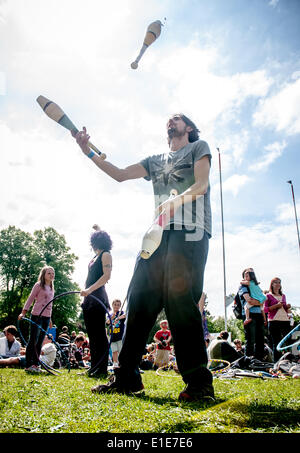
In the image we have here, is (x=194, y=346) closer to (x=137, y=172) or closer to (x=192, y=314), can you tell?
(x=192, y=314)

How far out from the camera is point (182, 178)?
299cm

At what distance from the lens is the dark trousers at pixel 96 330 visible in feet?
17.1

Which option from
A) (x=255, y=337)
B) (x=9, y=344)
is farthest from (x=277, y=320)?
(x=9, y=344)

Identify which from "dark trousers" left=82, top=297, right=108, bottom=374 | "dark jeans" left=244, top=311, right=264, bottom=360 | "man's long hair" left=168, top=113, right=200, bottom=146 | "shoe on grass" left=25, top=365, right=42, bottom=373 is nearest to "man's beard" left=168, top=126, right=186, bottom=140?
"man's long hair" left=168, top=113, right=200, bottom=146

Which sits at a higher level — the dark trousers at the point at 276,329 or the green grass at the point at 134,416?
the dark trousers at the point at 276,329

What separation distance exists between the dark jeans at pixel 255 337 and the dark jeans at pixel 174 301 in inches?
167

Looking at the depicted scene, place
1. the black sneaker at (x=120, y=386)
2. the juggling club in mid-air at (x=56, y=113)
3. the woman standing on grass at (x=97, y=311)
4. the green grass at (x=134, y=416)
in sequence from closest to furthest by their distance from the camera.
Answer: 1. the green grass at (x=134, y=416)
2. the black sneaker at (x=120, y=386)
3. the juggling club in mid-air at (x=56, y=113)
4. the woman standing on grass at (x=97, y=311)

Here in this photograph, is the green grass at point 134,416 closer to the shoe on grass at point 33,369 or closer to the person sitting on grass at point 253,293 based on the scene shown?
the shoe on grass at point 33,369

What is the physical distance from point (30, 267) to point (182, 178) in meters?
38.2

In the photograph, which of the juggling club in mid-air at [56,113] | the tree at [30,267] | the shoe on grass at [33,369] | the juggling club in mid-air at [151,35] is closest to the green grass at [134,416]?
the juggling club in mid-air at [56,113]

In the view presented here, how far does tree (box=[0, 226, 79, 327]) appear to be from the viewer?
35438mm

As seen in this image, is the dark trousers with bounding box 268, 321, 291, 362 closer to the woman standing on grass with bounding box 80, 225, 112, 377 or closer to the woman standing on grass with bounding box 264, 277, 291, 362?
the woman standing on grass with bounding box 264, 277, 291, 362

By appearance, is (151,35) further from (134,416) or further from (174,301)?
(134,416)
